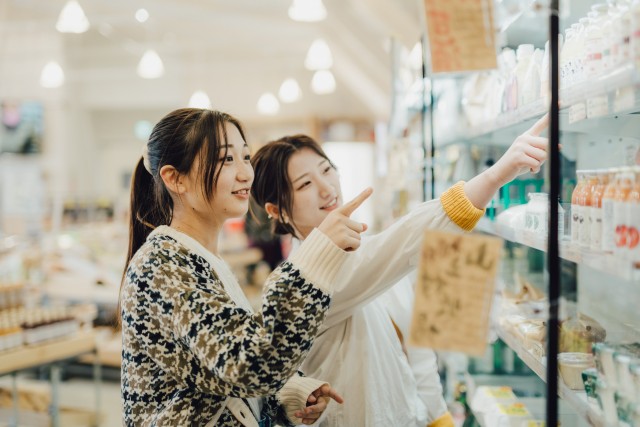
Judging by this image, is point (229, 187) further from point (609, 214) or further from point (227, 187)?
point (609, 214)

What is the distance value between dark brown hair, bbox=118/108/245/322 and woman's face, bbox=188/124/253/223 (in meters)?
0.02

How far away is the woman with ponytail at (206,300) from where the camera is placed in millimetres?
1338

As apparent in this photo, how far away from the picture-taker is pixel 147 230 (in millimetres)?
1821

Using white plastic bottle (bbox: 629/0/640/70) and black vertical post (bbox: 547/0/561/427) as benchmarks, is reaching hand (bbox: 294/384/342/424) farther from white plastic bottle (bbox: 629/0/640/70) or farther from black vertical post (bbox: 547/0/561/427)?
white plastic bottle (bbox: 629/0/640/70)

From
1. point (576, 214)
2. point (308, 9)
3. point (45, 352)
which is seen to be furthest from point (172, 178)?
point (308, 9)

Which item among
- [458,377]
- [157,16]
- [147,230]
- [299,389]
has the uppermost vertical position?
[157,16]

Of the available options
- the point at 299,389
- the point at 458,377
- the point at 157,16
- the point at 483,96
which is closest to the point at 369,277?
the point at 299,389

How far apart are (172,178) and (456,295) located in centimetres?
81

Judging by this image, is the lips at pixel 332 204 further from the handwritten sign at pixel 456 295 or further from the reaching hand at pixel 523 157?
the handwritten sign at pixel 456 295

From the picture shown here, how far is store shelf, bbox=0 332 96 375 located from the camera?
12.1 ft

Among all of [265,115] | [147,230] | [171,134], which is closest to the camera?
[171,134]

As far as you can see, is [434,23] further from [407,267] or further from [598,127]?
[598,127]

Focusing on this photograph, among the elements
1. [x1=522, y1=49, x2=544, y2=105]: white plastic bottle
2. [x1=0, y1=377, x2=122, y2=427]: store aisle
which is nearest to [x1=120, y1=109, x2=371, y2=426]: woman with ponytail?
[x1=522, y1=49, x2=544, y2=105]: white plastic bottle

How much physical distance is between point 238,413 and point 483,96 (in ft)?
5.78
